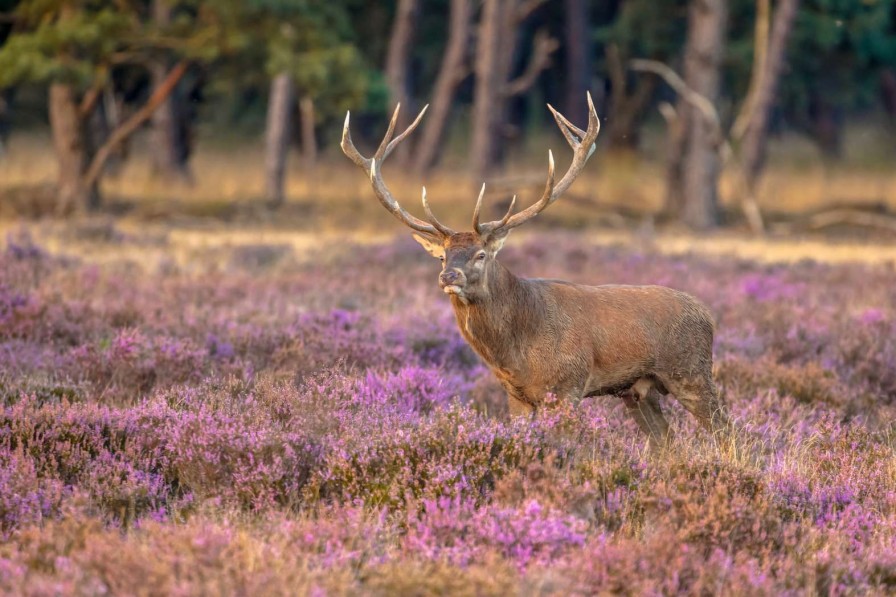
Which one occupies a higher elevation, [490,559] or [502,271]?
[502,271]

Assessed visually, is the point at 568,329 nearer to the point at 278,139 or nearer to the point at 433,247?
the point at 433,247

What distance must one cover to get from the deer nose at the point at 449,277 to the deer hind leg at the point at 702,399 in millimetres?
1574

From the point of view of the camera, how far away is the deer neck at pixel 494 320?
6949 millimetres

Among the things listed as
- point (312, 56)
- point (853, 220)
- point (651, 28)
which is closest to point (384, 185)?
point (312, 56)

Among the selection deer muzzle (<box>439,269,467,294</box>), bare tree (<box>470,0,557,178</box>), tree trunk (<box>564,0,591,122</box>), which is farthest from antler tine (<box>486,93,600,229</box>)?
tree trunk (<box>564,0,591,122</box>)

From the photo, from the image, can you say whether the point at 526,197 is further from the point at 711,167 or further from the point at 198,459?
the point at 198,459

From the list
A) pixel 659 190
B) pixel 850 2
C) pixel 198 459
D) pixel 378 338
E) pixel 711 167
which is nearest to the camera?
pixel 198 459

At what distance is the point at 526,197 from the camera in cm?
2419

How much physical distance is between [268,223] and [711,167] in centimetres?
773

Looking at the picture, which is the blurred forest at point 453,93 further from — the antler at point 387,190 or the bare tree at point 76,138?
the antler at point 387,190

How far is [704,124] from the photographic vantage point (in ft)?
71.4

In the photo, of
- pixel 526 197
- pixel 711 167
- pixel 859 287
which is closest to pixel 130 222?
pixel 526 197

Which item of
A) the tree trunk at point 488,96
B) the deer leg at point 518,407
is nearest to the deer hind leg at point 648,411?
the deer leg at point 518,407

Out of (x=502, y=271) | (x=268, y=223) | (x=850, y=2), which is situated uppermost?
(x=850, y=2)
